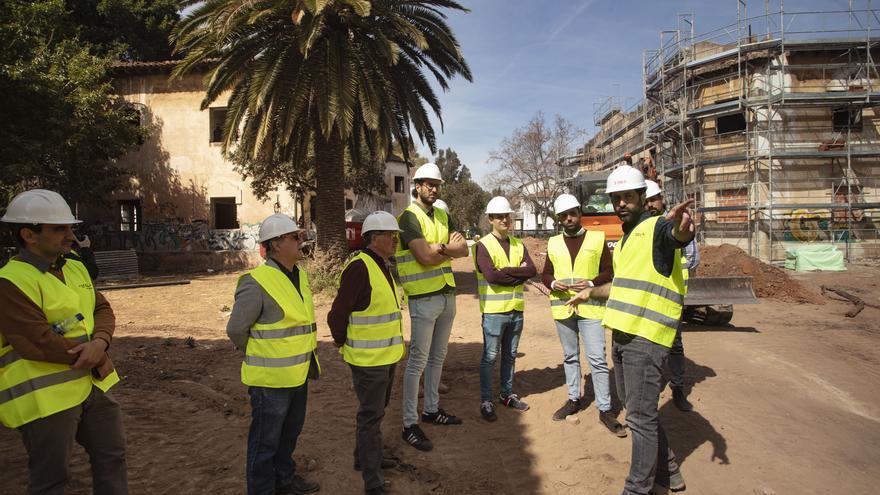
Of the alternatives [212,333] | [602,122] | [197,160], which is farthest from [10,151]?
[602,122]

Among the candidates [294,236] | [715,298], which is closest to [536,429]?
[294,236]

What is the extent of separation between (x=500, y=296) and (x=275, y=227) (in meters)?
2.18

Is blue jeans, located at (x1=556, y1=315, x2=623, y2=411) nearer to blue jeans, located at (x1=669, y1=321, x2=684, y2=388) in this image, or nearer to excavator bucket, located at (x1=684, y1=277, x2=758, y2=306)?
blue jeans, located at (x1=669, y1=321, x2=684, y2=388)

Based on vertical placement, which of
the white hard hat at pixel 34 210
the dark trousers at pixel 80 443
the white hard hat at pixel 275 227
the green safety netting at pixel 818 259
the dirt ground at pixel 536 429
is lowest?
the dirt ground at pixel 536 429

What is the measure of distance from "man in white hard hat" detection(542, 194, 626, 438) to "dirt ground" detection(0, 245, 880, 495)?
18 centimetres

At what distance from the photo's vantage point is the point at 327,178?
12.3 m

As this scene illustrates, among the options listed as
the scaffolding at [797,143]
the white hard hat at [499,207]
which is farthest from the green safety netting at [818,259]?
the white hard hat at [499,207]

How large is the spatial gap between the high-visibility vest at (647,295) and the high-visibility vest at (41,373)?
2.98 metres

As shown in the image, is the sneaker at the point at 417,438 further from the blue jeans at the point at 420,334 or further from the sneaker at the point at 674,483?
the sneaker at the point at 674,483

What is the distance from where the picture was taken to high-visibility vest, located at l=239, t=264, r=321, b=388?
2885 millimetres

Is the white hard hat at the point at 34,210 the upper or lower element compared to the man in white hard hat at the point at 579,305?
upper

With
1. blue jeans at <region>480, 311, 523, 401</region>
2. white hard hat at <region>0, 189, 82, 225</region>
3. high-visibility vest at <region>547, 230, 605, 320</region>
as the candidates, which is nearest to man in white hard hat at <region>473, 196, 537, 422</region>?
blue jeans at <region>480, 311, 523, 401</region>

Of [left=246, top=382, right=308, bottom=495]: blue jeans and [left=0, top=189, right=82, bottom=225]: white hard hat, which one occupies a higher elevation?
[left=0, top=189, right=82, bottom=225]: white hard hat

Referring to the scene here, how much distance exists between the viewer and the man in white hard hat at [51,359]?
7.20 feet
